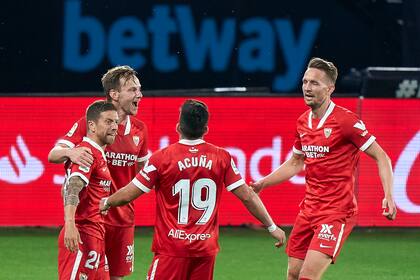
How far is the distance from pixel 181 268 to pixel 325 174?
1742 millimetres

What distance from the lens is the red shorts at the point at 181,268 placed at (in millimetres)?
7477

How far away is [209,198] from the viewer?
7.46 meters

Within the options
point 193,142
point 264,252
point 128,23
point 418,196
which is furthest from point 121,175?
point 128,23

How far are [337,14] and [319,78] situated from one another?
10.0m

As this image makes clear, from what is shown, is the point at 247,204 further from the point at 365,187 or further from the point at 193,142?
the point at 365,187

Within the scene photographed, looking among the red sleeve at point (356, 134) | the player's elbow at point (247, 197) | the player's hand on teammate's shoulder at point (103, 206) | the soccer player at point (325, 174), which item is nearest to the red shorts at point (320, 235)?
the soccer player at point (325, 174)

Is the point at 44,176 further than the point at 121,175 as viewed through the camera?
Yes

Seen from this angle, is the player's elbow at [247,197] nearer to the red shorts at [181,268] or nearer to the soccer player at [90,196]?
the red shorts at [181,268]

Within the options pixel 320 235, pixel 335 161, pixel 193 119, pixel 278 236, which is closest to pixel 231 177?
pixel 193 119

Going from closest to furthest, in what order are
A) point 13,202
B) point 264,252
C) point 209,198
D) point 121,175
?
1. point 209,198
2. point 121,175
3. point 264,252
4. point 13,202

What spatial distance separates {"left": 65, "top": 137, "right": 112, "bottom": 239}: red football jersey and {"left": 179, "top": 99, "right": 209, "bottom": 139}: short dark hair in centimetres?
73

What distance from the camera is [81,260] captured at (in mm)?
7754

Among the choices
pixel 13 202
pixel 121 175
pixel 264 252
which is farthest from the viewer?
pixel 13 202

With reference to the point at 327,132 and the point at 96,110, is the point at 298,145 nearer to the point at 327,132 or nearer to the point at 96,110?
the point at 327,132
